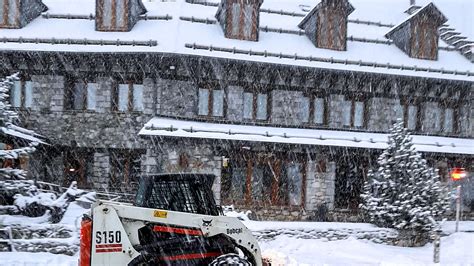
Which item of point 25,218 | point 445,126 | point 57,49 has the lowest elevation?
point 25,218

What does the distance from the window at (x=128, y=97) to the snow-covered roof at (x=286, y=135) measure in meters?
→ 1.29

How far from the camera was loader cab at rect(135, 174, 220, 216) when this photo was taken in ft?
24.4

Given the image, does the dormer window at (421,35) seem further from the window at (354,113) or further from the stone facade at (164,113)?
the stone facade at (164,113)

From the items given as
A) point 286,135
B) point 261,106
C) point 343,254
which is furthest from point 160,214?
point 261,106

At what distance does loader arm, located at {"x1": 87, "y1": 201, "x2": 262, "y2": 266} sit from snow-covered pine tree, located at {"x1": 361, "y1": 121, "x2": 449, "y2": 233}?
9.34 m

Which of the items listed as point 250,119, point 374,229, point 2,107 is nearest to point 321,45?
point 250,119

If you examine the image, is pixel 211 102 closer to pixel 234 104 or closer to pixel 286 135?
pixel 234 104

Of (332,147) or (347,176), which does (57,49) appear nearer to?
(332,147)

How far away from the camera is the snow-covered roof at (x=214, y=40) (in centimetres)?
1769

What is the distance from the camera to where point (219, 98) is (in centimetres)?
1888

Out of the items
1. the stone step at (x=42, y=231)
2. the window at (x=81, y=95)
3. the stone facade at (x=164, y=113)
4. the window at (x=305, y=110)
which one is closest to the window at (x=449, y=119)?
the stone facade at (x=164, y=113)

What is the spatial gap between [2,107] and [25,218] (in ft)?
9.70

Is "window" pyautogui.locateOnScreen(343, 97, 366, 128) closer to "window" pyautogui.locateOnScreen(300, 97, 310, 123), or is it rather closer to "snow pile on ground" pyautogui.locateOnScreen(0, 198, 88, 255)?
"window" pyautogui.locateOnScreen(300, 97, 310, 123)

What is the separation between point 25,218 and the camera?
12.9 meters
